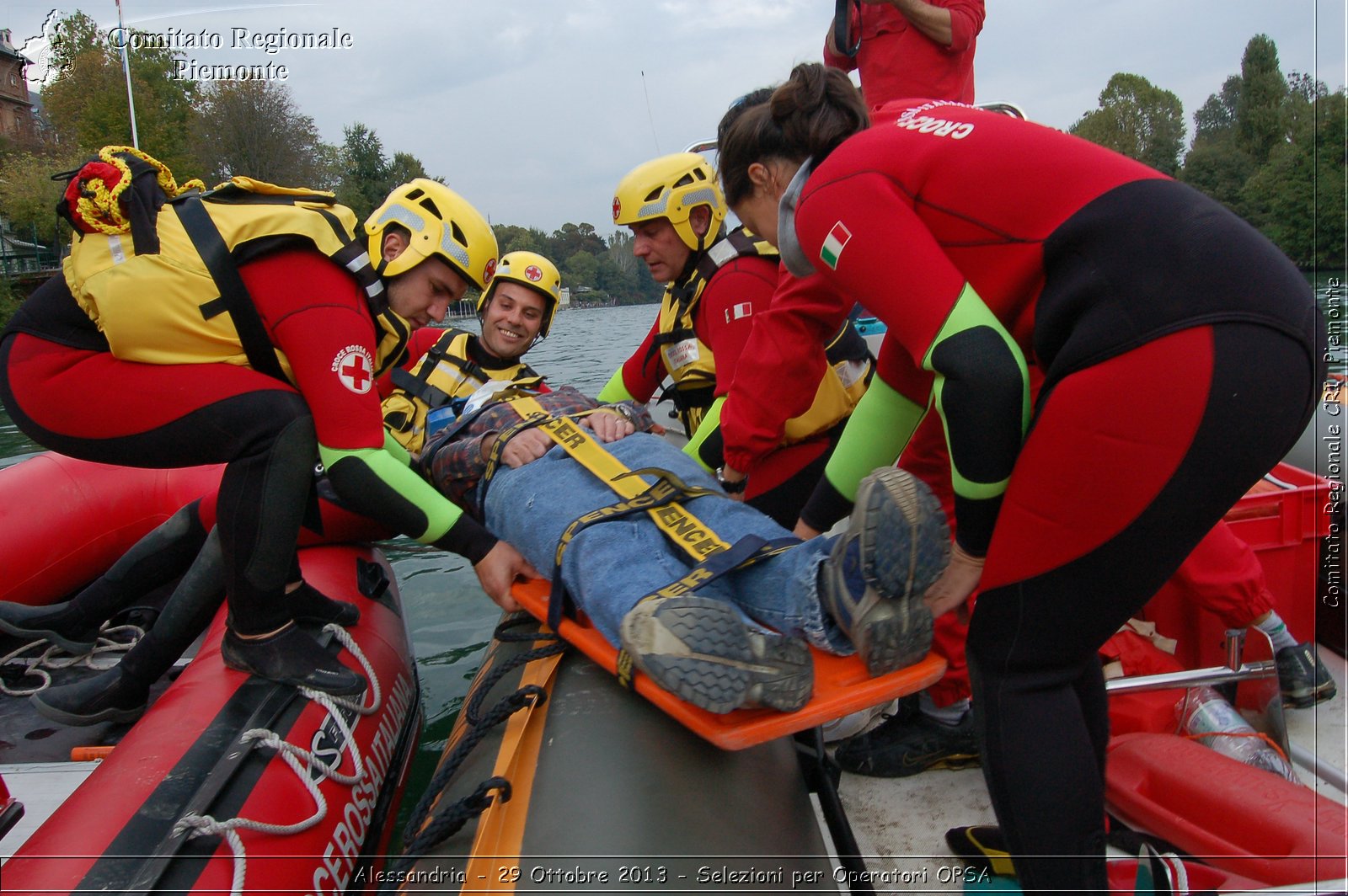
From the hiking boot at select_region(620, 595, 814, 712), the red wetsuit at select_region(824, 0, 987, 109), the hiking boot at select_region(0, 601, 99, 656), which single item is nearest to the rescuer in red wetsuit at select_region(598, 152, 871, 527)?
the red wetsuit at select_region(824, 0, 987, 109)

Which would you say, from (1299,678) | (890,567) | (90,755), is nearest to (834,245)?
(890,567)

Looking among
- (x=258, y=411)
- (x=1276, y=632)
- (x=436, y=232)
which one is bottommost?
(x=1276, y=632)

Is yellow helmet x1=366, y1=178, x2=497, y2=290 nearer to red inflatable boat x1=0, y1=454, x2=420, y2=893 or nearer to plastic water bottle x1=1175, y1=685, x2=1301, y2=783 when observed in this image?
red inflatable boat x1=0, y1=454, x2=420, y2=893

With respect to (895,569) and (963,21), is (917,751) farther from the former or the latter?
(963,21)

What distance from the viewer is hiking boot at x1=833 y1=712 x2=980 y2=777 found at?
2.38 meters

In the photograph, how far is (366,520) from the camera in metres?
3.68

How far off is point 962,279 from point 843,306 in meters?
1.10

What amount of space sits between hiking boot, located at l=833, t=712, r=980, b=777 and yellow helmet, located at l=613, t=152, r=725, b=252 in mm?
2202

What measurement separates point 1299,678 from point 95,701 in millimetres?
3993

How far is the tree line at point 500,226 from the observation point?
2.05m

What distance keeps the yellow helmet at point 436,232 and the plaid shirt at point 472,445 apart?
20.1 inches

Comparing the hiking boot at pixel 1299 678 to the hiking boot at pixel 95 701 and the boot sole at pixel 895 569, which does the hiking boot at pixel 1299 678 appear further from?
the hiking boot at pixel 95 701

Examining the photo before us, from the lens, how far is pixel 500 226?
3484 cm

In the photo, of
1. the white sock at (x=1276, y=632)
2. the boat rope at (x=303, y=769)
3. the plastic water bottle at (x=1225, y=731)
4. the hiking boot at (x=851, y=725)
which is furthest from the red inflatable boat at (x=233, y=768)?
the white sock at (x=1276, y=632)
